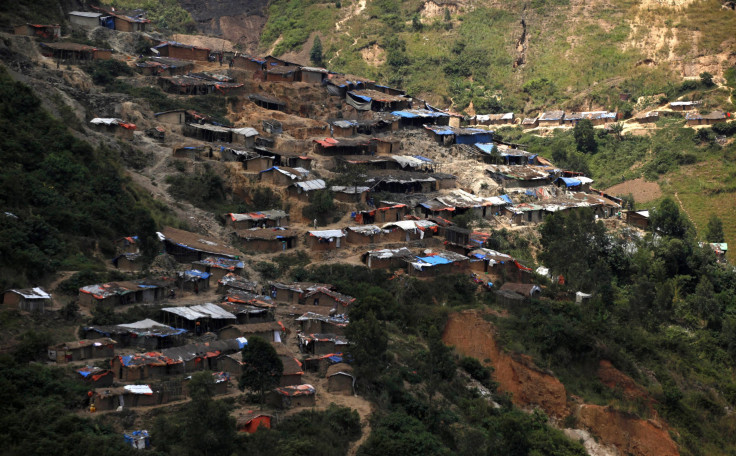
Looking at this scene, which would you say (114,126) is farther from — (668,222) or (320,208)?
(668,222)

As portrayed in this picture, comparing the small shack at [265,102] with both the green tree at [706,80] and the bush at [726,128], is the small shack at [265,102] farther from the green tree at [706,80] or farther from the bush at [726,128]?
the green tree at [706,80]

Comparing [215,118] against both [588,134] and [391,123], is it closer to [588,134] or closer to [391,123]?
[391,123]

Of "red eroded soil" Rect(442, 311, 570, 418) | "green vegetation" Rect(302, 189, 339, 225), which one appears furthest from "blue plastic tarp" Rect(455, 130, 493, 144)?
"red eroded soil" Rect(442, 311, 570, 418)

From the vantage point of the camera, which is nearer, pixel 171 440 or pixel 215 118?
pixel 171 440

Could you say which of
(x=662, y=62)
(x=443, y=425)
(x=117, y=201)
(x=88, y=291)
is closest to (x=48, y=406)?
(x=88, y=291)

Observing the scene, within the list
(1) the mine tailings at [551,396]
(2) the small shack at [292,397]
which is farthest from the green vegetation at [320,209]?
(2) the small shack at [292,397]

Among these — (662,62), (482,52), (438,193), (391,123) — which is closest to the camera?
(438,193)

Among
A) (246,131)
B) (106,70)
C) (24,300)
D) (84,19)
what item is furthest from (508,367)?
(84,19)
